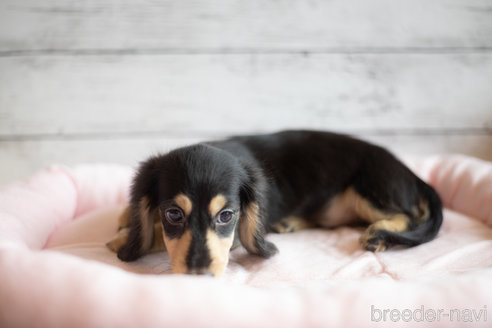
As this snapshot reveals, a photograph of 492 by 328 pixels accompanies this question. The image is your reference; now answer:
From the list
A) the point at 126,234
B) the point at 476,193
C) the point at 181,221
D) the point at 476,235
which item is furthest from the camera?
the point at 476,193

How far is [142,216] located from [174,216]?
155 mm

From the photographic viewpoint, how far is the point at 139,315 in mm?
793

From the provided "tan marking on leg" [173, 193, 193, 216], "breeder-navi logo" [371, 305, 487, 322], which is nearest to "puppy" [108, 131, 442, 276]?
"tan marking on leg" [173, 193, 193, 216]

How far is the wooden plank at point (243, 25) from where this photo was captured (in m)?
1.90

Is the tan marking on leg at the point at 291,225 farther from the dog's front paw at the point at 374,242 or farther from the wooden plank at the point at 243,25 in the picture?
the wooden plank at the point at 243,25

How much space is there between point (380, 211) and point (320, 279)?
52 cm

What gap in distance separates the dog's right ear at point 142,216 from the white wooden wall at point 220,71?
77 centimetres

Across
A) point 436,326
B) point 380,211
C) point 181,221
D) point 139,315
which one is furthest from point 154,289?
point 380,211

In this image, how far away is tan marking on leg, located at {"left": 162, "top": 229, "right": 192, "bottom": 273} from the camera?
1.00 metres

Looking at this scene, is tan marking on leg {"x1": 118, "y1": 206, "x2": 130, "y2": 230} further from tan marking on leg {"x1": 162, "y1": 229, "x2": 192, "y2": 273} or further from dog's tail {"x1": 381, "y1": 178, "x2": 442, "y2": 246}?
dog's tail {"x1": 381, "y1": 178, "x2": 442, "y2": 246}

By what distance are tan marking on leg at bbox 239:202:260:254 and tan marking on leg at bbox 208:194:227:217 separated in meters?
0.17

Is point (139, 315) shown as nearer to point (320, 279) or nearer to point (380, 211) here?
point (320, 279)

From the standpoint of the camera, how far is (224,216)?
3.68 feet

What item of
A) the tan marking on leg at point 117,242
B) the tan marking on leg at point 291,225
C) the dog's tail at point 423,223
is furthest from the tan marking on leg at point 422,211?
the tan marking on leg at point 117,242
